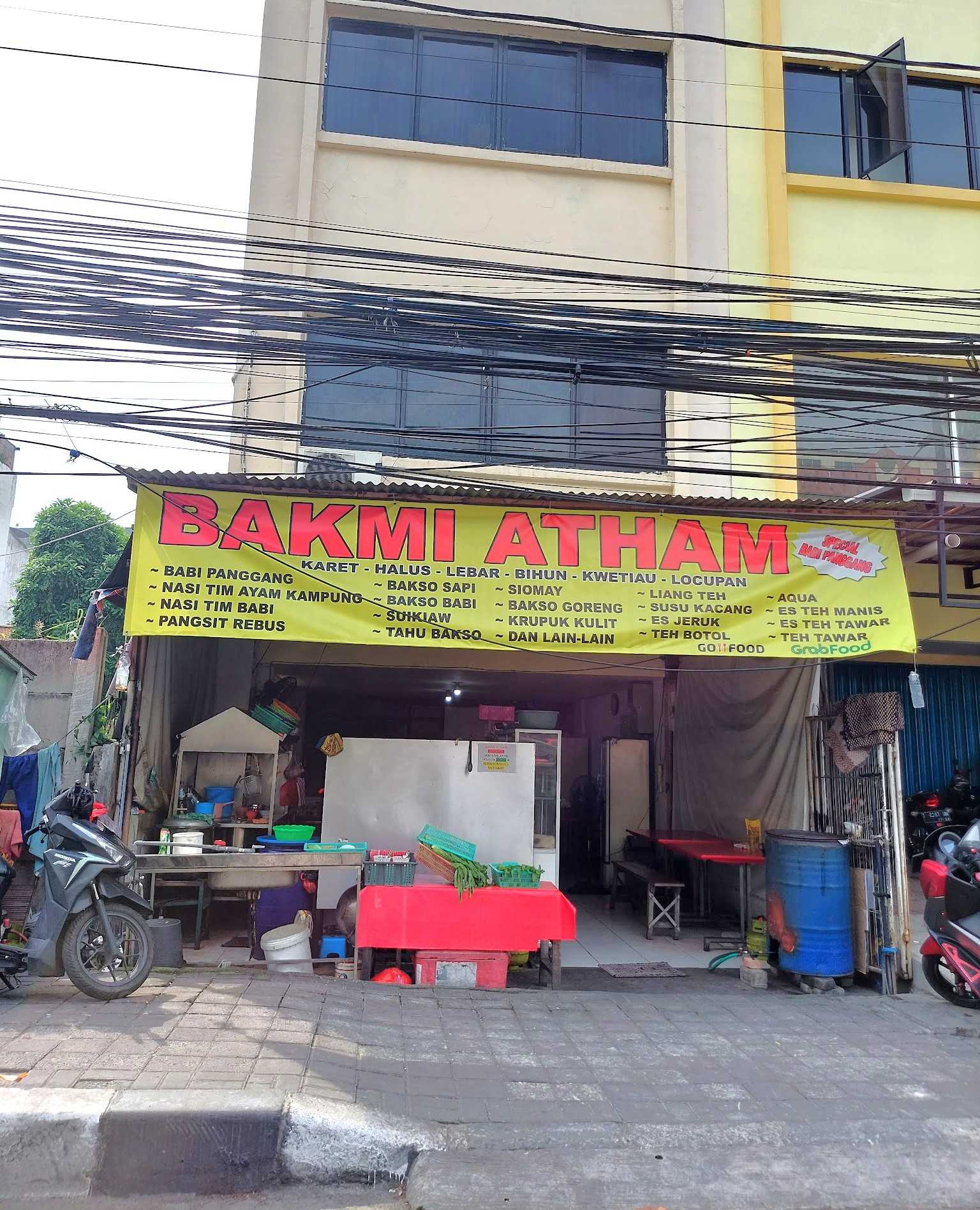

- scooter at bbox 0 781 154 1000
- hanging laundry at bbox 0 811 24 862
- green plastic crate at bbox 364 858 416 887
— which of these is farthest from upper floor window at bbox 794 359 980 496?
hanging laundry at bbox 0 811 24 862

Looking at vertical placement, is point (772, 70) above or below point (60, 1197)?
above

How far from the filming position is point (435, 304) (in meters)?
6.55

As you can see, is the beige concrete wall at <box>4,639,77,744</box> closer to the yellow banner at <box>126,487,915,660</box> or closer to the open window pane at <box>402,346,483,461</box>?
the open window pane at <box>402,346,483,461</box>

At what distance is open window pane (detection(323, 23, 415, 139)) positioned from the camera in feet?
34.9

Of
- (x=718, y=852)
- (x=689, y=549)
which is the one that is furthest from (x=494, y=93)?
(x=718, y=852)

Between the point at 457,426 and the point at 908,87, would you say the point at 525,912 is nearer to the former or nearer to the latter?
the point at 457,426

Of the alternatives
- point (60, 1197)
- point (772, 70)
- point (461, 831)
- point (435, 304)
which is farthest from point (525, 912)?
point (772, 70)

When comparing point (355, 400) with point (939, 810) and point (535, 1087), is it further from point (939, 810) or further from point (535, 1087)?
point (939, 810)

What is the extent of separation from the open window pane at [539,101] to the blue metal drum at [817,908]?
8663 mm

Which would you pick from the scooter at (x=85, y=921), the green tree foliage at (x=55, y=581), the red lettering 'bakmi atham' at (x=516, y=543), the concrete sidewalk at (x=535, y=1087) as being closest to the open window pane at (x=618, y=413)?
the red lettering 'bakmi atham' at (x=516, y=543)

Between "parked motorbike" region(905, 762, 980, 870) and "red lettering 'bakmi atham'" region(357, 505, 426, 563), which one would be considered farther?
"parked motorbike" region(905, 762, 980, 870)

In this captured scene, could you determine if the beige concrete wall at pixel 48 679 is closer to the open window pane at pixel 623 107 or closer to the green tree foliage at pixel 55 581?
the green tree foliage at pixel 55 581

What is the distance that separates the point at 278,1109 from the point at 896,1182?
2.77m

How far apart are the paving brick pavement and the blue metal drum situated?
58 centimetres
